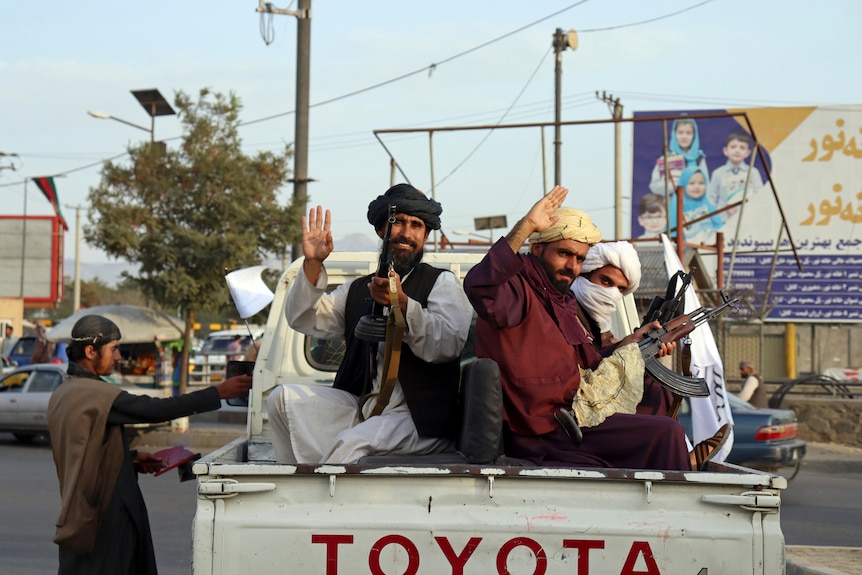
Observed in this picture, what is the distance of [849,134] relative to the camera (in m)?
33.3

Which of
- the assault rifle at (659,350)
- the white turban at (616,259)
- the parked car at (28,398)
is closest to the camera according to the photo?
the assault rifle at (659,350)

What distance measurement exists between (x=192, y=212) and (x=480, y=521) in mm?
18069

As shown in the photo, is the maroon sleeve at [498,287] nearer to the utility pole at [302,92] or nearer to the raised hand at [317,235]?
the raised hand at [317,235]

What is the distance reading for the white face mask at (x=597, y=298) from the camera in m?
4.81

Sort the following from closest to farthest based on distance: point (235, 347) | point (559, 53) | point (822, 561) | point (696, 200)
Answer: point (822, 561) → point (559, 53) → point (696, 200) → point (235, 347)

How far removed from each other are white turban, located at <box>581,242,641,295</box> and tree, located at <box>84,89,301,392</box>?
626 inches

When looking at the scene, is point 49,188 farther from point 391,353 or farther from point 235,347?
point 391,353

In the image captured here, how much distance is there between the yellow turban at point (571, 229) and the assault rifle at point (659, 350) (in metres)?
0.54

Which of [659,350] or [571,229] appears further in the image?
[659,350]

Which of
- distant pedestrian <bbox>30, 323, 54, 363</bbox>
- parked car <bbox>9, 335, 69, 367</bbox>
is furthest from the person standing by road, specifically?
parked car <bbox>9, 335, 69, 367</bbox>

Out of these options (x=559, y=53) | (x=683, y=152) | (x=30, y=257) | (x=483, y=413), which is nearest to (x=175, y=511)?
(x=483, y=413)

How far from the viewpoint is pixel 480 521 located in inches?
133

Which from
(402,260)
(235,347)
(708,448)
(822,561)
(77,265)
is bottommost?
(822,561)

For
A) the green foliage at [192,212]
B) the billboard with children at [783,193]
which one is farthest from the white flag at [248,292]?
the billboard with children at [783,193]
